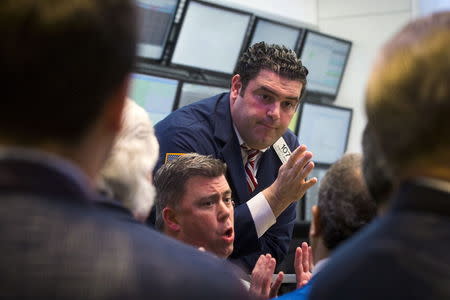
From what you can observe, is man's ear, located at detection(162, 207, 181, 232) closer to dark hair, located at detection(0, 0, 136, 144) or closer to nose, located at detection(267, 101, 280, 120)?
nose, located at detection(267, 101, 280, 120)

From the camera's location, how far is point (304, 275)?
6.69 ft

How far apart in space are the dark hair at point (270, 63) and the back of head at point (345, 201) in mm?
1345

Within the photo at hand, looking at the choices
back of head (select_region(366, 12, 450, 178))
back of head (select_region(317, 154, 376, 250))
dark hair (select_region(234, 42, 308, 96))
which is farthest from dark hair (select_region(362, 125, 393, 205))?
dark hair (select_region(234, 42, 308, 96))

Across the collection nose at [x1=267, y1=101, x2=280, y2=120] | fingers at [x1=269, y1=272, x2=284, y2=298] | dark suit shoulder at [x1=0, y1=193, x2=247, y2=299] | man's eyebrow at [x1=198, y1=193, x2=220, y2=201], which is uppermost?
dark suit shoulder at [x1=0, y1=193, x2=247, y2=299]

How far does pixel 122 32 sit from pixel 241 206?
→ 5.83 feet

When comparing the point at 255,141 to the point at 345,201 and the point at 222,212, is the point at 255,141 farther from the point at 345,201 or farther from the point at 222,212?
the point at 345,201

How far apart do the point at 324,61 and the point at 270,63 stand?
3.46 metres

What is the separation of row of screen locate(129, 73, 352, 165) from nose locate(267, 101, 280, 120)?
1.97m

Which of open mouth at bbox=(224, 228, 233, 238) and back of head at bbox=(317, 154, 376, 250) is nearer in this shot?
back of head at bbox=(317, 154, 376, 250)

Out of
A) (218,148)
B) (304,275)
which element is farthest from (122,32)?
(218,148)

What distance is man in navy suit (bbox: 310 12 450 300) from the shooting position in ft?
2.43

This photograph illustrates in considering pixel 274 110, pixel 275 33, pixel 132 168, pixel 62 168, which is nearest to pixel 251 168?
pixel 274 110

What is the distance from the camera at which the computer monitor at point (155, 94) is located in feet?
14.4

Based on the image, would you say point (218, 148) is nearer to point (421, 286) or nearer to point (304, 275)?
point (304, 275)
